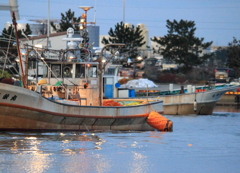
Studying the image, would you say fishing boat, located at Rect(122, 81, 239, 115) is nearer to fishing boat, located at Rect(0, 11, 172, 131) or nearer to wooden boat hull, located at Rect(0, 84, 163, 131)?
fishing boat, located at Rect(0, 11, 172, 131)

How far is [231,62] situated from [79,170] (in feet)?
212

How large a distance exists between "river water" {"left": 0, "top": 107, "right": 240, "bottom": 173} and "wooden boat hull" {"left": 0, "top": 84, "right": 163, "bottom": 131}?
16.5 inches

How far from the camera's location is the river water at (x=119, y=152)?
17.0m

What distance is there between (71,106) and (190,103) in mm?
20430

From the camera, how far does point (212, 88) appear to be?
46031 mm

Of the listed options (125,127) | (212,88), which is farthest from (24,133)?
(212,88)

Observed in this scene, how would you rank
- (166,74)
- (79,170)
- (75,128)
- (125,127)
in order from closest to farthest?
(79,170) → (75,128) → (125,127) → (166,74)

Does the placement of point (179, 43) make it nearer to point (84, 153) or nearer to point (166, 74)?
point (166, 74)

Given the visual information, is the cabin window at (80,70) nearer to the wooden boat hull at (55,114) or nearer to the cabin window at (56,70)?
the cabin window at (56,70)

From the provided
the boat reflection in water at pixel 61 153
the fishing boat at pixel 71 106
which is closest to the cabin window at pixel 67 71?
the fishing boat at pixel 71 106

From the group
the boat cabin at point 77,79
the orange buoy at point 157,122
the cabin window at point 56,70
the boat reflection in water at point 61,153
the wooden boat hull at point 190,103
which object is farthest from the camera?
the wooden boat hull at point 190,103

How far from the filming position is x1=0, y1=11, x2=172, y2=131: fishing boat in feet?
73.3

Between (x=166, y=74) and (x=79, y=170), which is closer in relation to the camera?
(x=79, y=170)

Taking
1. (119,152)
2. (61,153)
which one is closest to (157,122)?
(119,152)
